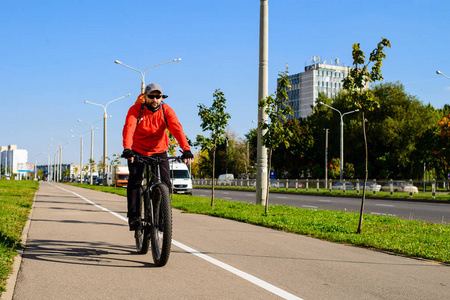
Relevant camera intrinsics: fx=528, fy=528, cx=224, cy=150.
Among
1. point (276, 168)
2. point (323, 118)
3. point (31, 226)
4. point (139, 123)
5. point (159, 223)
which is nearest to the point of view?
point (159, 223)

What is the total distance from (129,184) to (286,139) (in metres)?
8.17

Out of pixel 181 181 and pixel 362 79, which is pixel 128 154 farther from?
pixel 181 181

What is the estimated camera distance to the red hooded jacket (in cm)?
616

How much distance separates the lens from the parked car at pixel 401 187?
33.0 meters

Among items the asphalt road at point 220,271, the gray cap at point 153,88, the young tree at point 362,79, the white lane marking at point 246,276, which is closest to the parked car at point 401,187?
the young tree at point 362,79

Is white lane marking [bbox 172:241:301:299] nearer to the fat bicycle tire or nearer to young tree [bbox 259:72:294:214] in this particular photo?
the fat bicycle tire

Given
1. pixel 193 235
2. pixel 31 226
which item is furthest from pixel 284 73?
pixel 31 226

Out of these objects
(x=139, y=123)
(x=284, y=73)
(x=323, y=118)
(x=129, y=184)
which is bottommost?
(x=129, y=184)

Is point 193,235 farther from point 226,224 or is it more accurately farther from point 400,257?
point 400,257

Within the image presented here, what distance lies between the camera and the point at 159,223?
576cm

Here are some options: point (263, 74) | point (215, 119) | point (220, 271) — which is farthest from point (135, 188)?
point (215, 119)

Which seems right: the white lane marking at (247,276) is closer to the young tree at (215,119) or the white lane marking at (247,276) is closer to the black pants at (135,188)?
the black pants at (135,188)

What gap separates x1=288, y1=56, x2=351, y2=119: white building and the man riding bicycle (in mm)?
157477

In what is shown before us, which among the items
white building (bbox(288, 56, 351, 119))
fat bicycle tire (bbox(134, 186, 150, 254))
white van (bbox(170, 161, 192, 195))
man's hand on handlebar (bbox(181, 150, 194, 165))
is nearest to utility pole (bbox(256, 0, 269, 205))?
fat bicycle tire (bbox(134, 186, 150, 254))
